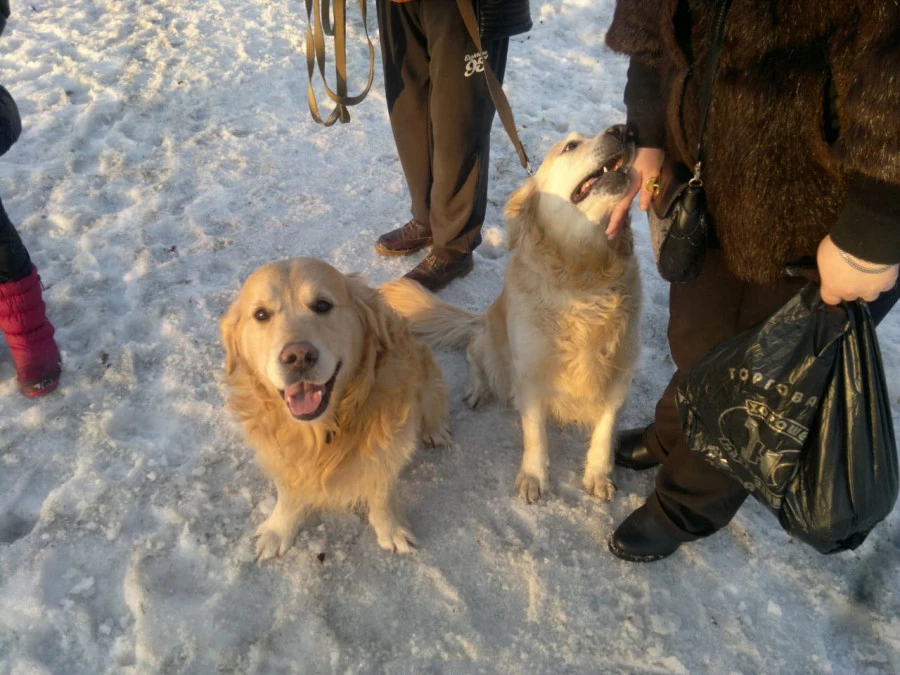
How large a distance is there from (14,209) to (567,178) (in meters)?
3.53

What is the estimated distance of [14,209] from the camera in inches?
143

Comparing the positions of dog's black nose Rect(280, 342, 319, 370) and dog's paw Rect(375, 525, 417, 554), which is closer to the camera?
dog's black nose Rect(280, 342, 319, 370)

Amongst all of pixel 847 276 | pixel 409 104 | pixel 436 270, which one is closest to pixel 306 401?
pixel 847 276

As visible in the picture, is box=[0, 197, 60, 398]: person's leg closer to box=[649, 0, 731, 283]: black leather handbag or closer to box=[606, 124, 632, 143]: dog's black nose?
box=[606, 124, 632, 143]: dog's black nose

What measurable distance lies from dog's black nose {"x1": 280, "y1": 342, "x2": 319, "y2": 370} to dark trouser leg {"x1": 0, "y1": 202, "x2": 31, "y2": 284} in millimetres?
1655

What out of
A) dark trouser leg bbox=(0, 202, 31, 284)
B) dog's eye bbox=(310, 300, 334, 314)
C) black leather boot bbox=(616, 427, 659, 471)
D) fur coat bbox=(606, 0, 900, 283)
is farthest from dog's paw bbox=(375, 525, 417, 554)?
dark trouser leg bbox=(0, 202, 31, 284)

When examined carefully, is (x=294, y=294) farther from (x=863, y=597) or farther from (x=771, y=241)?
(x=863, y=597)

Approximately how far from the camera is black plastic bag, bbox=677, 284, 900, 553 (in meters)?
1.32

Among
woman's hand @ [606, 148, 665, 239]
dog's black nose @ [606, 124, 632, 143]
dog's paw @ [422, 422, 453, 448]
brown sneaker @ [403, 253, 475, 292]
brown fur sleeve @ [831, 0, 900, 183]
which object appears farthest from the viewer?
brown sneaker @ [403, 253, 475, 292]

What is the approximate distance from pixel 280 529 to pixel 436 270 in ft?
6.02

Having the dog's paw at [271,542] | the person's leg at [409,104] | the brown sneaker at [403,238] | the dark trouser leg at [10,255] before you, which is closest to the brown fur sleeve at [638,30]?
the person's leg at [409,104]

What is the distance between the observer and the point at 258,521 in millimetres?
2338

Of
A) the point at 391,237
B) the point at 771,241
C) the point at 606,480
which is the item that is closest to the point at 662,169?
the point at 771,241

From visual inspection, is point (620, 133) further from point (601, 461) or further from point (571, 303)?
point (601, 461)
